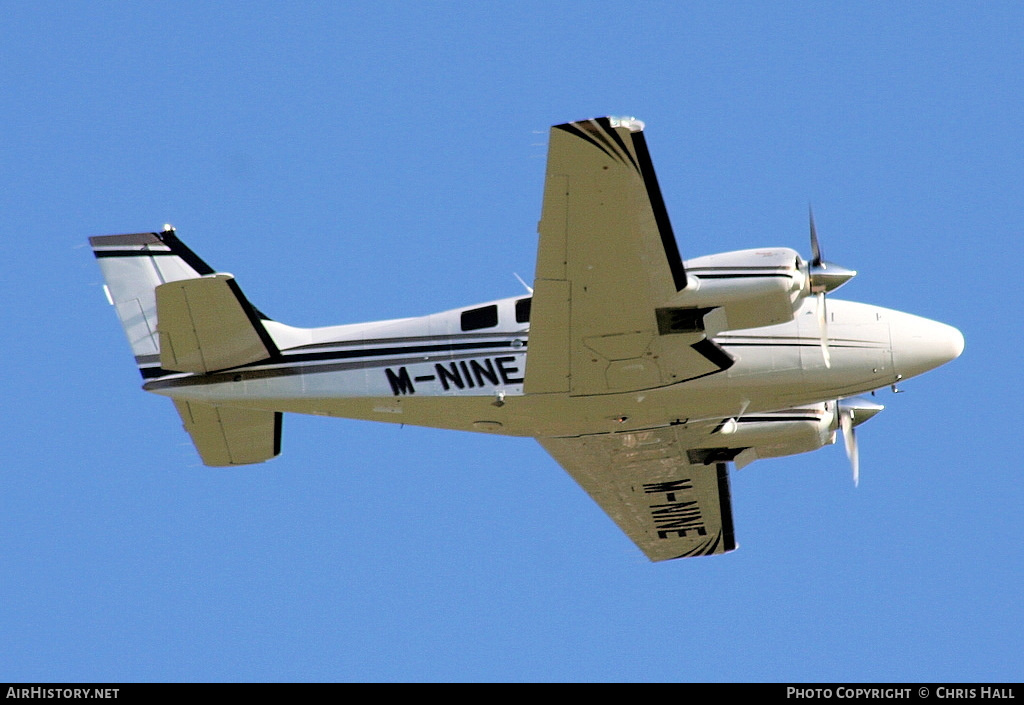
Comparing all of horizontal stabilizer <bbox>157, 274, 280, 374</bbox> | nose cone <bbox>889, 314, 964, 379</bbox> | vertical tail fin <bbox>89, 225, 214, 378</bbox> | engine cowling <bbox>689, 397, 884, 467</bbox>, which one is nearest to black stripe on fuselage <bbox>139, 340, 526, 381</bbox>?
horizontal stabilizer <bbox>157, 274, 280, 374</bbox>

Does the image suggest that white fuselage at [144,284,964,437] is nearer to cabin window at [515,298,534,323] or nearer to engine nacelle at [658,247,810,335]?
cabin window at [515,298,534,323]

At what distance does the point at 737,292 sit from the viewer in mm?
20891

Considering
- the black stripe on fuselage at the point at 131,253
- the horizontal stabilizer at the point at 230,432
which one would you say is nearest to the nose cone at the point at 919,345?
the horizontal stabilizer at the point at 230,432

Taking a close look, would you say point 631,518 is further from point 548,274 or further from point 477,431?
point 548,274

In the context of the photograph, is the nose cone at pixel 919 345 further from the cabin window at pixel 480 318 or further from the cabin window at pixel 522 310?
the cabin window at pixel 480 318

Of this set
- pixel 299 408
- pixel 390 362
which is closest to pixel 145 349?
pixel 299 408

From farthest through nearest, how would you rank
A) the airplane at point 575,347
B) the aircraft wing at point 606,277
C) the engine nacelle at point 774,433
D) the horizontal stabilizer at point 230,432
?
the engine nacelle at point 774,433, the horizontal stabilizer at point 230,432, the airplane at point 575,347, the aircraft wing at point 606,277

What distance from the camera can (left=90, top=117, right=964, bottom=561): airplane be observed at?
65.4 ft

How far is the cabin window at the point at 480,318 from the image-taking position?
22453 mm

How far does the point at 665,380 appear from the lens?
71.1 feet

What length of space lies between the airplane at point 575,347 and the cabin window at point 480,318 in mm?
40
